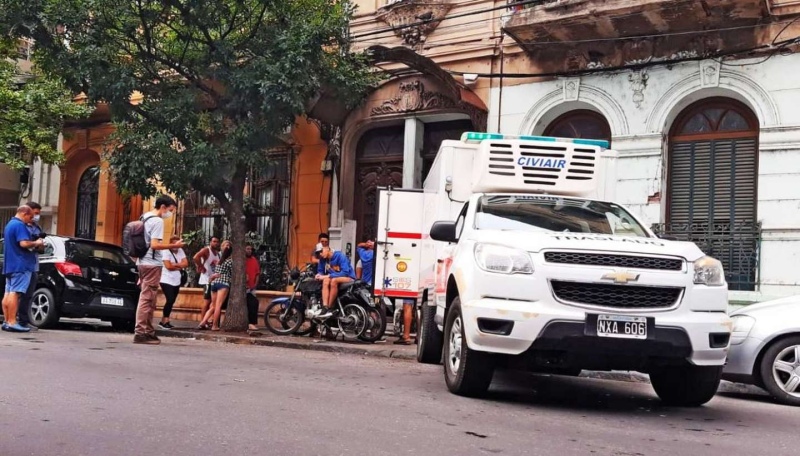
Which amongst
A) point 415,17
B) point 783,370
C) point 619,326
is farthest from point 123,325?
point 783,370

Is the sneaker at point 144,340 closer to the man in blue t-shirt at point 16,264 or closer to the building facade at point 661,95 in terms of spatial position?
the man in blue t-shirt at point 16,264

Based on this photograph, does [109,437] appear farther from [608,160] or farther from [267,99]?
[267,99]

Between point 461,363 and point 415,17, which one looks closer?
point 461,363

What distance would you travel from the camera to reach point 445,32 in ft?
51.6

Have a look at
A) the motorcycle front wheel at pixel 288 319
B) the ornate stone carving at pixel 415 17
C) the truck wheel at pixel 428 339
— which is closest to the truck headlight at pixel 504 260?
the truck wheel at pixel 428 339

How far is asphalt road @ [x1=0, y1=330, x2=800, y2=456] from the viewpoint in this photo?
4.80 m

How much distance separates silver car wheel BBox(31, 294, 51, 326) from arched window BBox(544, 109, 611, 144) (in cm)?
865

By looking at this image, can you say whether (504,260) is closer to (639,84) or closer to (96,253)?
(639,84)

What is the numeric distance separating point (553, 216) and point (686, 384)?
174 centimetres

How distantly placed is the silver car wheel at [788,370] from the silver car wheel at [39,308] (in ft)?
33.1

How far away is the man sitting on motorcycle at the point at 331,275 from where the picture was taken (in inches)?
505

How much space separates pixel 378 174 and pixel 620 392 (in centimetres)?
980

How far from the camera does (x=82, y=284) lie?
1309cm

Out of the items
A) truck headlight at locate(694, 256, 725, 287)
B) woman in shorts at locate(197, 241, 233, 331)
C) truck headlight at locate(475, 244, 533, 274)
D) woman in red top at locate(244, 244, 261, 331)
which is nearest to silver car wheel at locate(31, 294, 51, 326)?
woman in shorts at locate(197, 241, 233, 331)
